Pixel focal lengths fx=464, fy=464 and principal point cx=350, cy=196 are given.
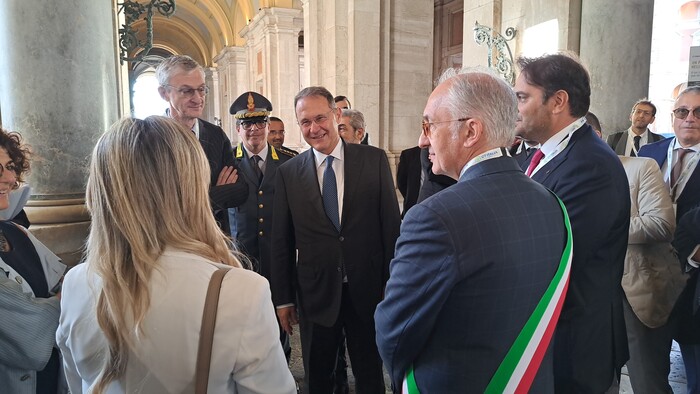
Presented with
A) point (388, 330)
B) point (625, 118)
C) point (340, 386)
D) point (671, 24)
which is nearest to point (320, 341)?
point (340, 386)

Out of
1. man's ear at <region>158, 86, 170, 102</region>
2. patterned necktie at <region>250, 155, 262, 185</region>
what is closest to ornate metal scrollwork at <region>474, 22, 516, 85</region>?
patterned necktie at <region>250, 155, 262, 185</region>

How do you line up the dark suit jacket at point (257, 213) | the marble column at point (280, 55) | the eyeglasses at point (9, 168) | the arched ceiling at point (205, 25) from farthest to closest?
the arched ceiling at point (205, 25) → the marble column at point (280, 55) → the dark suit jacket at point (257, 213) → the eyeglasses at point (9, 168)

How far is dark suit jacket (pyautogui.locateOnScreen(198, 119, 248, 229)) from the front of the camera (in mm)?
2428

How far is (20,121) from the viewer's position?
2525mm

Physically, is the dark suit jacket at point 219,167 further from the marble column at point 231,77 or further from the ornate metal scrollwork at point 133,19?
the marble column at point 231,77

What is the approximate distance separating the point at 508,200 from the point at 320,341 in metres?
1.55

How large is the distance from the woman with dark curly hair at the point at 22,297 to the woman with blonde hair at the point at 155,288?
20.3 inches

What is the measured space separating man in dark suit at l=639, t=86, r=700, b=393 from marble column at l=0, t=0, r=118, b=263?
11.0 feet

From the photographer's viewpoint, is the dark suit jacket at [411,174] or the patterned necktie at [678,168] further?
the dark suit jacket at [411,174]

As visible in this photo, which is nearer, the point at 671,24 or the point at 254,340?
the point at 254,340

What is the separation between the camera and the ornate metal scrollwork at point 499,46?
5.38m

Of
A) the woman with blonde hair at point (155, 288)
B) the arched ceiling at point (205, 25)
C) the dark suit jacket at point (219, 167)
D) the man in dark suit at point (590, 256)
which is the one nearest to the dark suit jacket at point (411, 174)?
the dark suit jacket at point (219, 167)

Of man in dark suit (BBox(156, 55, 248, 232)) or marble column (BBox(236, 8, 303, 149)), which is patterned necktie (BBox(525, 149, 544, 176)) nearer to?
man in dark suit (BBox(156, 55, 248, 232))

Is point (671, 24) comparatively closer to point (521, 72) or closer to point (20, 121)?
point (521, 72)
